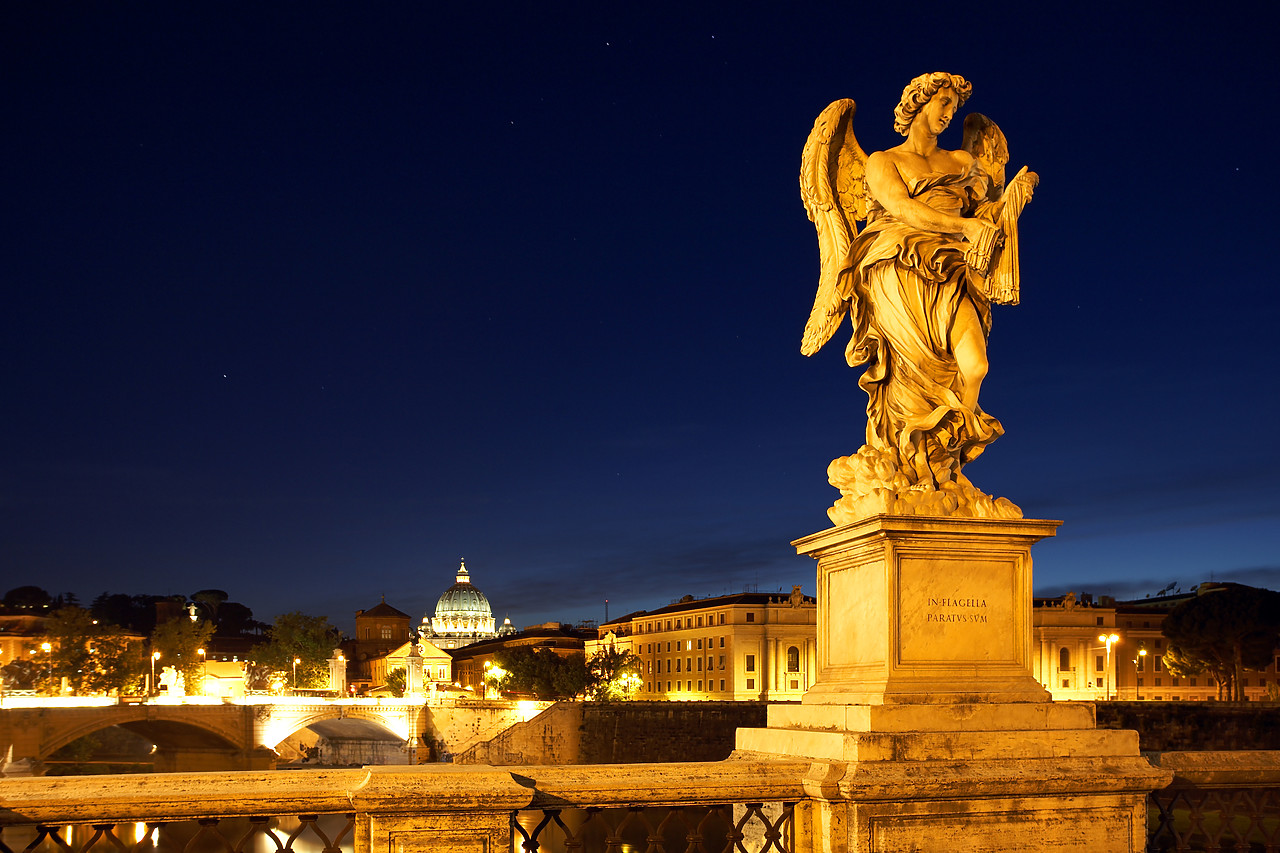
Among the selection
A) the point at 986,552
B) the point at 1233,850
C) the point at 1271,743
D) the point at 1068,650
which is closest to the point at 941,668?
the point at 986,552

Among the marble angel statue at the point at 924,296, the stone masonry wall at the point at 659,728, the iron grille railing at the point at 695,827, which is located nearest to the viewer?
the iron grille railing at the point at 695,827

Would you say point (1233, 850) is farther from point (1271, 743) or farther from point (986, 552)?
point (1271, 743)

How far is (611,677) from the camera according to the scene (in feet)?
313

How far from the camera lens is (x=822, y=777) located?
544 centimetres

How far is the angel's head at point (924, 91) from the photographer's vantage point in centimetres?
665

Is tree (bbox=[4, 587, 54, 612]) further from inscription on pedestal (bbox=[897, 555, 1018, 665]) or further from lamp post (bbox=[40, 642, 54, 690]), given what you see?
inscription on pedestal (bbox=[897, 555, 1018, 665])

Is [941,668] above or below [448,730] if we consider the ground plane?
Result: above

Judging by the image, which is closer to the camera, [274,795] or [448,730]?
[274,795]

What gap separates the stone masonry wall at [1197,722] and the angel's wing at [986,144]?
2266 inches

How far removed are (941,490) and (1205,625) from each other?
76559mm

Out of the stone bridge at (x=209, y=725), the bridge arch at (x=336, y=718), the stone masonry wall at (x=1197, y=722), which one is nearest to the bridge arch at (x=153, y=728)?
the stone bridge at (x=209, y=725)

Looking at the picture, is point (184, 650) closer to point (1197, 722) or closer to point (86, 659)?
point (86, 659)

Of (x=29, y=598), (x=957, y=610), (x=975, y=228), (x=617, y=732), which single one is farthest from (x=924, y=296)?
(x=29, y=598)

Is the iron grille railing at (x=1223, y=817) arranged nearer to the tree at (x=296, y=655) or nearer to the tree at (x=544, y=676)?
the tree at (x=544, y=676)
